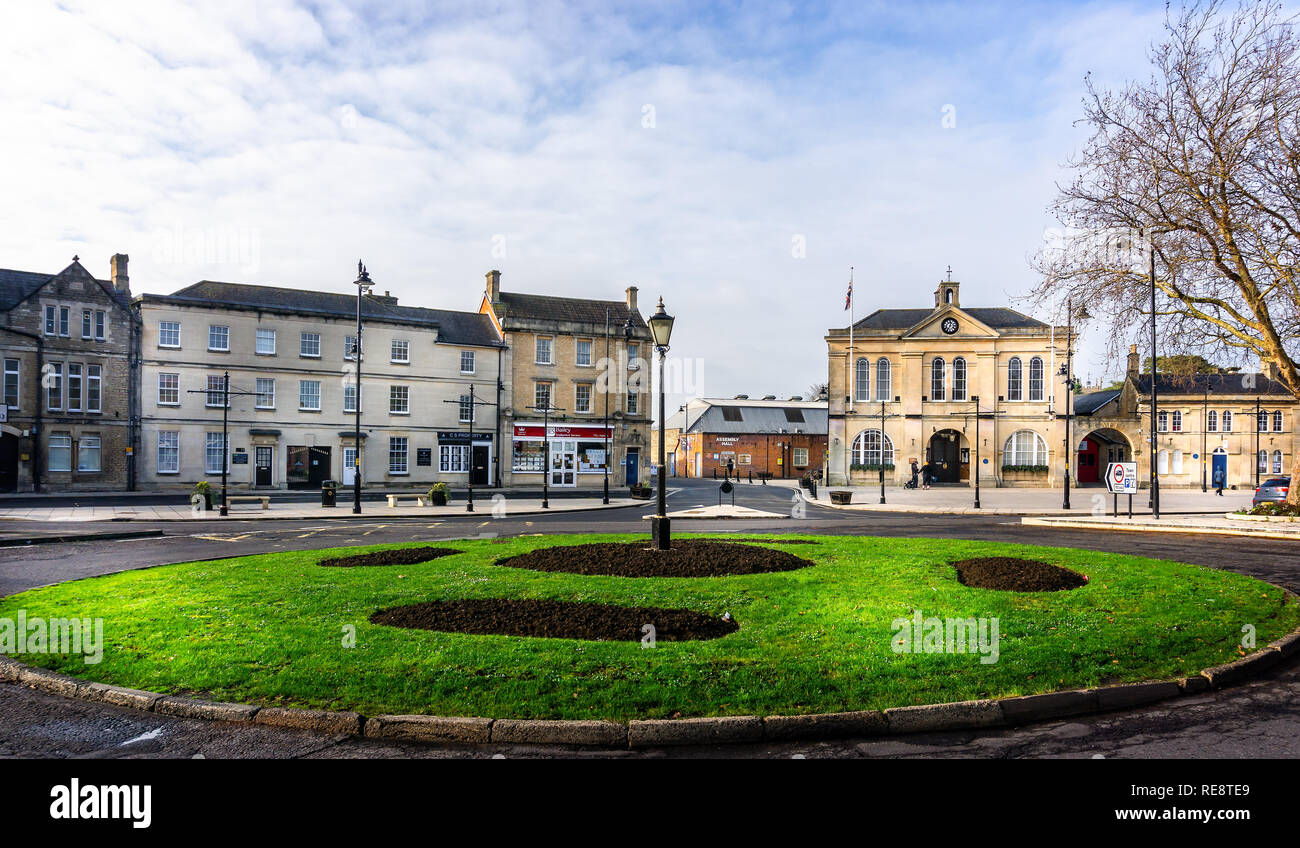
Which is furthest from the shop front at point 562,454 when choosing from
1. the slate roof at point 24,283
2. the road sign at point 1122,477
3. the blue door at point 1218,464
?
the blue door at point 1218,464

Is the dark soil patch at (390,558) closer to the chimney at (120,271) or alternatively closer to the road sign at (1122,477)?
the road sign at (1122,477)

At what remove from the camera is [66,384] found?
125ft

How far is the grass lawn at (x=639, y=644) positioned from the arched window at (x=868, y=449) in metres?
43.5

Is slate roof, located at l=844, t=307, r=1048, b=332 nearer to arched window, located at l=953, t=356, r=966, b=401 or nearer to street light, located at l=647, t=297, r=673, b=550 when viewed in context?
arched window, located at l=953, t=356, r=966, b=401

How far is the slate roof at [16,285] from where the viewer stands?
37.6 metres

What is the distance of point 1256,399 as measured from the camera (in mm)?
58344

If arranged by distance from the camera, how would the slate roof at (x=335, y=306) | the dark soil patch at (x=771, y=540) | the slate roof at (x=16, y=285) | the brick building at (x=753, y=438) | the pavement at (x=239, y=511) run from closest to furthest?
1. the dark soil patch at (x=771, y=540)
2. the pavement at (x=239, y=511)
3. the slate roof at (x=16, y=285)
4. the slate roof at (x=335, y=306)
5. the brick building at (x=753, y=438)

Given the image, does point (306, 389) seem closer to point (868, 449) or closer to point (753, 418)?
point (868, 449)

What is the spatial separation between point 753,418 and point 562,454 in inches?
1474

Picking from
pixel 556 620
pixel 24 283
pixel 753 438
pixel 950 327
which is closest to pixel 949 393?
pixel 950 327

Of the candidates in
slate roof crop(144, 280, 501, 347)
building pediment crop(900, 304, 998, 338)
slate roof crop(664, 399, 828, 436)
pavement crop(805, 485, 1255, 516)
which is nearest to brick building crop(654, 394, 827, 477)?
slate roof crop(664, 399, 828, 436)
